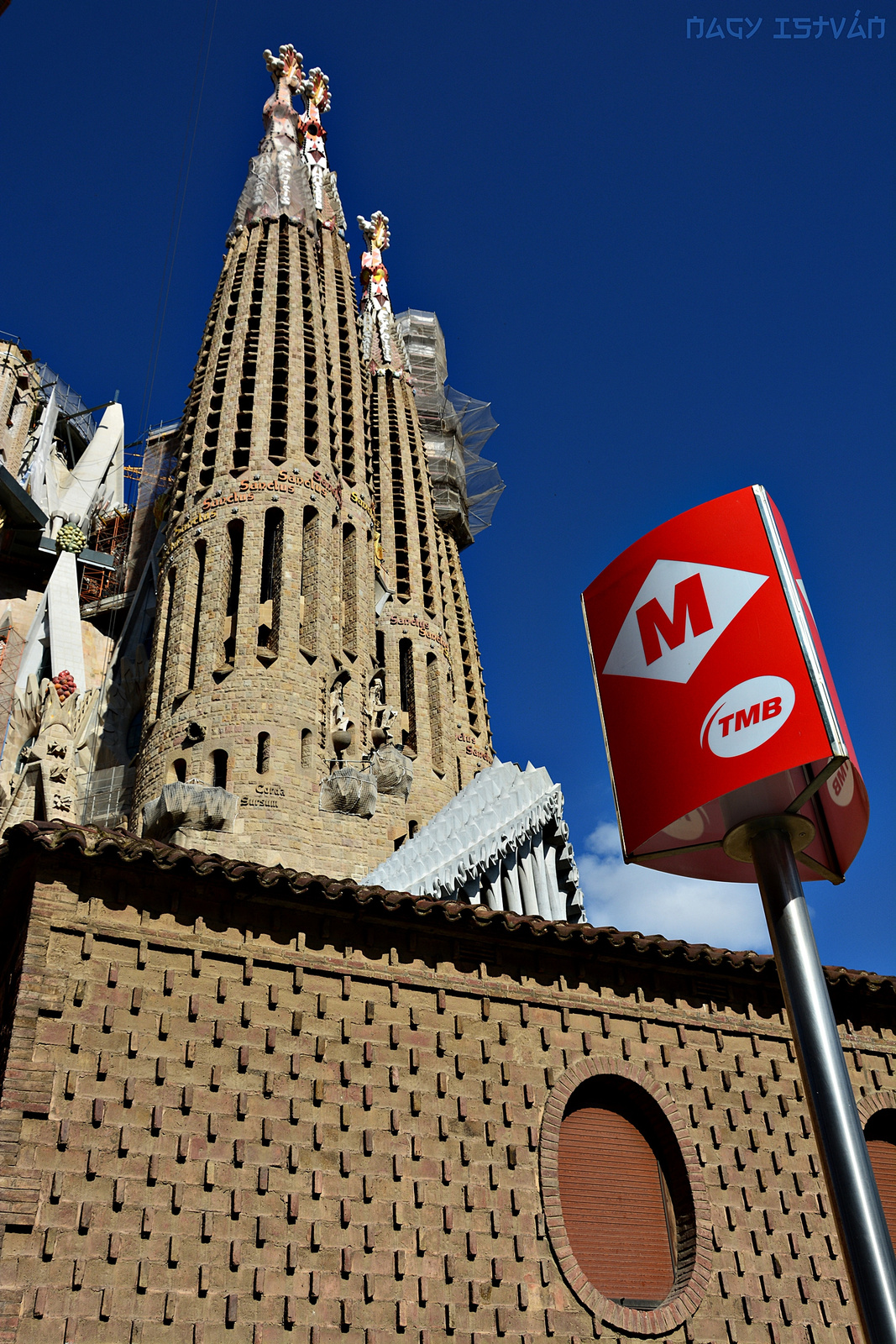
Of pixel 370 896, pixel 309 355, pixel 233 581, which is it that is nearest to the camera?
pixel 370 896

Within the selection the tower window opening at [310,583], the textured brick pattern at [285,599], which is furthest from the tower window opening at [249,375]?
the tower window opening at [310,583]

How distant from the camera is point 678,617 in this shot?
810 centimetres

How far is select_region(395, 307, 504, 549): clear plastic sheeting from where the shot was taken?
51.4 meters

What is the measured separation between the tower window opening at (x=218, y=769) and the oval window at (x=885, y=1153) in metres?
15.6

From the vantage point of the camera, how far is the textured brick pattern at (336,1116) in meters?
9.32

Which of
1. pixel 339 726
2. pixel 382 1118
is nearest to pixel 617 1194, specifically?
pixel 382 1118

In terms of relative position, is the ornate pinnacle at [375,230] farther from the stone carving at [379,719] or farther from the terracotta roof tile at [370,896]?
the terracotta roof tile at [370,896]

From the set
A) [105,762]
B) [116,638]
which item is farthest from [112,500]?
[105,762]

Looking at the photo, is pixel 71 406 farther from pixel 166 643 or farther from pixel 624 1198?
pixel 624 1198

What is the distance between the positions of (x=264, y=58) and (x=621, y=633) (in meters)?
40.4

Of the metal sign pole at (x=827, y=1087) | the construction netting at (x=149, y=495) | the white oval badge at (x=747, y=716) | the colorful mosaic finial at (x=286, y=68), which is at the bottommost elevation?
the metal sign pole at (x=827, y=1087)

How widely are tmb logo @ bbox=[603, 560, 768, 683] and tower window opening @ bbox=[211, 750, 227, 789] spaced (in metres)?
18.2

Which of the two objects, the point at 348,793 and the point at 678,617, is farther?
the point at 348,793

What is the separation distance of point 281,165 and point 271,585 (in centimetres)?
A: 1691
